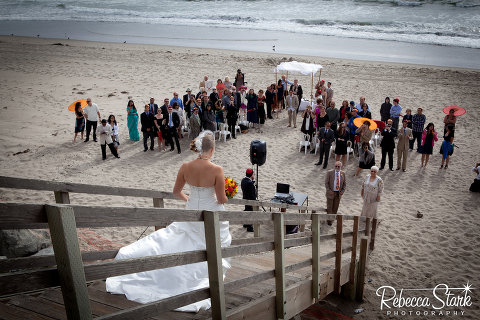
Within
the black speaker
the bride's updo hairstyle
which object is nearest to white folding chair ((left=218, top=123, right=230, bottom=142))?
the black speaker

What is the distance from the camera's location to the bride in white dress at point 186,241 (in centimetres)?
369

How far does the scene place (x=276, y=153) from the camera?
14.3m

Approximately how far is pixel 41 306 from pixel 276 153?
11.8m

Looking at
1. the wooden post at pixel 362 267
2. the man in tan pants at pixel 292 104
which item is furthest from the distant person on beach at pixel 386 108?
the wooden post at pixel 362 267

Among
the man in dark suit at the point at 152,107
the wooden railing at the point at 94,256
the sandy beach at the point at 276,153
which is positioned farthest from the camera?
the man in dark suit at the point at 152,107

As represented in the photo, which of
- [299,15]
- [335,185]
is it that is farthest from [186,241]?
[299,15]

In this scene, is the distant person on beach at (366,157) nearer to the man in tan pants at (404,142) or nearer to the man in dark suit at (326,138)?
the man in dark suit at (326,138)

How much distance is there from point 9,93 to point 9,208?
2202cm

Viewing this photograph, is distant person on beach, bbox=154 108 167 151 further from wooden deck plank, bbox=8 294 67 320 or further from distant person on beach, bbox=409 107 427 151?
wooden deck plank, bbox=8 294 67 320

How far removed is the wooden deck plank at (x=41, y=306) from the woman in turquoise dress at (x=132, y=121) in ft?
40.0

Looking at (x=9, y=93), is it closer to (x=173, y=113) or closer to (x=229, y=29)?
(x=173, y=113)

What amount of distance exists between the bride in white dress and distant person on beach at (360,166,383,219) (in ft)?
19.7

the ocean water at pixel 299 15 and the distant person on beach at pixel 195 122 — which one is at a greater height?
the ocean water at pixel 299 15

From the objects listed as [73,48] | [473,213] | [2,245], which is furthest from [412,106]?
[73,48]
